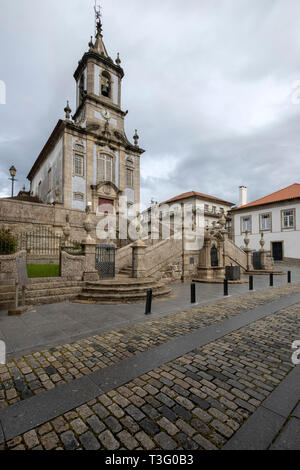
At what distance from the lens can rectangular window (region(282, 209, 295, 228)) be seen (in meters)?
30.5

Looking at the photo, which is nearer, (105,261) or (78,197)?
(105,261)

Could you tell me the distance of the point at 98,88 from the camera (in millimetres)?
24703

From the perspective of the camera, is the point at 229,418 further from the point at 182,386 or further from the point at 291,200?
the point at 291,200

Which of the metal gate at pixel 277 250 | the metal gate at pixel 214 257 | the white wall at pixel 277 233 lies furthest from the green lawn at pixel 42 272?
the metal gate at pixel 277 250

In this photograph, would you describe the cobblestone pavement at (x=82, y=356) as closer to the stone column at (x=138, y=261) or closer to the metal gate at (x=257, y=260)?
the stone column at (x=138, y=261)

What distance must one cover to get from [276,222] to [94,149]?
90.9ft

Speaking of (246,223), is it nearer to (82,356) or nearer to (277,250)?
(277,250)

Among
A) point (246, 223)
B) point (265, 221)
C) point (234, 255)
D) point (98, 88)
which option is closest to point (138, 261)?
point (234, 255)

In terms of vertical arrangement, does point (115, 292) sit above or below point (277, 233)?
below

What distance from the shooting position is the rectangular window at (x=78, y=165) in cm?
2195

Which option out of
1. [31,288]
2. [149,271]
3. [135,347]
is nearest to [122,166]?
[149,271]

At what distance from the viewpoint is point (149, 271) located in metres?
12.4

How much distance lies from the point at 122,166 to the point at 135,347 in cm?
2340

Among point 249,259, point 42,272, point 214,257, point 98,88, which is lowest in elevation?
point 249,259
